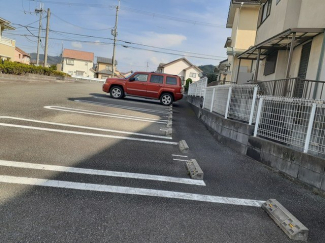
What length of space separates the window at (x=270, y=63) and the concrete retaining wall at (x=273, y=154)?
18.7ft

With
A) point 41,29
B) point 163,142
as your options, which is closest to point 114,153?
point 163,142

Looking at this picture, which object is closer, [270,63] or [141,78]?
[270,63]

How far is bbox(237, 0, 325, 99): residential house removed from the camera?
24.5ft

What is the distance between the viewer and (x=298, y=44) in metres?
9.22

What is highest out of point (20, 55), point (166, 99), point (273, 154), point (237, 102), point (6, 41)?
point (20, 55)

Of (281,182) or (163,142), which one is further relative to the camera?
(163,142)

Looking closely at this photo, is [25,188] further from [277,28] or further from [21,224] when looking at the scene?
[277,28]

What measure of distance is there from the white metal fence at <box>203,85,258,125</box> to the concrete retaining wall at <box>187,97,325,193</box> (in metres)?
0.29

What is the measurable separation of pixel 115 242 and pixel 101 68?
7064cm

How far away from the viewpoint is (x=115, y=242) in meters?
2.07

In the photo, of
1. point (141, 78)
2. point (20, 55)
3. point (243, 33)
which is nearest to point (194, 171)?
point (141, 78)

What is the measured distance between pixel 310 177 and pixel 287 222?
165 cm

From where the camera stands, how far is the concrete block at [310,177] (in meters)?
3.71

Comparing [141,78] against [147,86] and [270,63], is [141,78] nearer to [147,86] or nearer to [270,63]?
[147,86]
